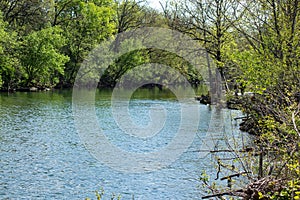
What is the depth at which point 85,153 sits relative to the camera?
1778 cm

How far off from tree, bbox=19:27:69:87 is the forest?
0.11 ft

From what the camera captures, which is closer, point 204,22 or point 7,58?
point 204,22

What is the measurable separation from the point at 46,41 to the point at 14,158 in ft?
125

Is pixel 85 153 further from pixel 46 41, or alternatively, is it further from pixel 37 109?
pixel 46 41

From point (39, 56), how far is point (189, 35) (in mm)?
23011

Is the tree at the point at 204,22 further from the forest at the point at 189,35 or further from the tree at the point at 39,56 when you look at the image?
the tree at the point at 39,56

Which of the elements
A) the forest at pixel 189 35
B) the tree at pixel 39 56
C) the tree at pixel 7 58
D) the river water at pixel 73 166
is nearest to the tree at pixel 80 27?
the forest at pixel 189 35

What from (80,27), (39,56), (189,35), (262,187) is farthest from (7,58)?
(262,187)

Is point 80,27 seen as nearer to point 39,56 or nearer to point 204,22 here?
point 39,56

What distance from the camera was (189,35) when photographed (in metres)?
34.6

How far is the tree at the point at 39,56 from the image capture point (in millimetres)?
51125

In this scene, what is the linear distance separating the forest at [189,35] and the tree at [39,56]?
0.03 metres

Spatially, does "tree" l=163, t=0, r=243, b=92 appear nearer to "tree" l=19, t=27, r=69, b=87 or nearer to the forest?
the forest

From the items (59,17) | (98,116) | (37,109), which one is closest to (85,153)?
(98,116)
